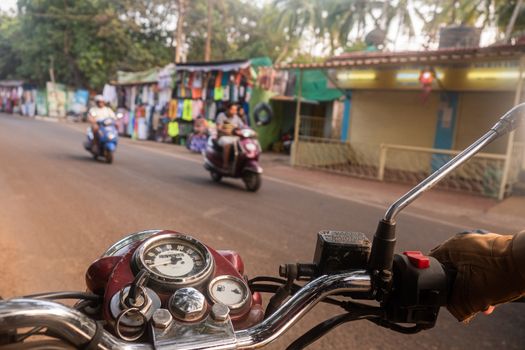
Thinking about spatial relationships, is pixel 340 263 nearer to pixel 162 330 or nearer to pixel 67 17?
pixel 162 330

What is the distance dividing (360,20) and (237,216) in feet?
75.6

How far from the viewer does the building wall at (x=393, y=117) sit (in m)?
13.0

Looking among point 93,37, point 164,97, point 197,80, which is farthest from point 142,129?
point 93,37

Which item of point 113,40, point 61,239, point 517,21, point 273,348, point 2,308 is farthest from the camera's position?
point 113,40

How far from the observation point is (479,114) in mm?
11938

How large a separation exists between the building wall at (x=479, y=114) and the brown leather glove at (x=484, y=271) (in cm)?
1156

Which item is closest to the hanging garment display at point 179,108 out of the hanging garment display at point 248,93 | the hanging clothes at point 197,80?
the hanging clothes at point 197,80

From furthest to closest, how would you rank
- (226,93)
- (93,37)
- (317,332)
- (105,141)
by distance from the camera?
(93,37) < (226,93) < (105,141) < (317,332)

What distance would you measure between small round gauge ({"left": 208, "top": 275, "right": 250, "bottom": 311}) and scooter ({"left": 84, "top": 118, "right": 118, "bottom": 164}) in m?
9.78

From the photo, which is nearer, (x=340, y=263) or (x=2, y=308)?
(x=2, y=308)

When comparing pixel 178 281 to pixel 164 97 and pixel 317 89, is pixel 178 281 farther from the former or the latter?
pixel 164 97

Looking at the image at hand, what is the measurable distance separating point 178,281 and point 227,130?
756 centimetres

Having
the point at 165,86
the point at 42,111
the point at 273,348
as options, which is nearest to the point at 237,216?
the point at 273,348

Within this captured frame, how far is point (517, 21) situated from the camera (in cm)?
1566
